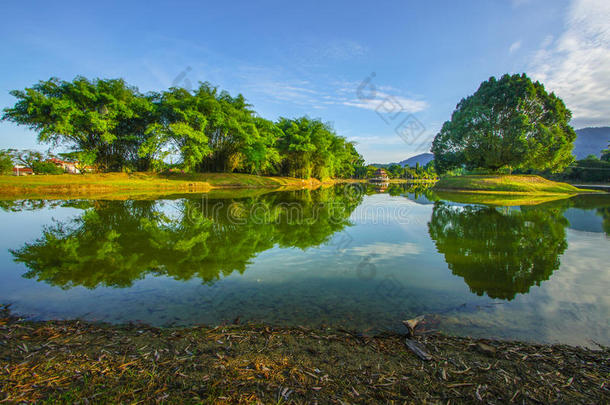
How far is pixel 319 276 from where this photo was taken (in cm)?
514

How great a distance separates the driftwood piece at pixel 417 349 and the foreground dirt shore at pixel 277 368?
6cm

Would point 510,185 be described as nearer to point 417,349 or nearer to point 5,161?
point 417,349

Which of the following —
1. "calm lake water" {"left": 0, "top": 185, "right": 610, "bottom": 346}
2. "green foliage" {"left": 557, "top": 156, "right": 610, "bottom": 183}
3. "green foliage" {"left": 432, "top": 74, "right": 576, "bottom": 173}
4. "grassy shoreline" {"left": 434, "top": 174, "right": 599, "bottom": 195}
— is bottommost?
"calm lake water" {"left": 0, "top": 185, "right": 610, "bottom": 346}

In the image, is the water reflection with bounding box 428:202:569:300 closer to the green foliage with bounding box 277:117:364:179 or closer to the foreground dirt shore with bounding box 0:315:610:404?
the foreground dirt shore with bounding box 0:315:610:404

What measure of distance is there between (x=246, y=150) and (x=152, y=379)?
121 ft

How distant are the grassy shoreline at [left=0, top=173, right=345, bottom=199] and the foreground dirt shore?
75.8 feet

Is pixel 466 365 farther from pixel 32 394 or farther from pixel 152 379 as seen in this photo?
pixel 32 394

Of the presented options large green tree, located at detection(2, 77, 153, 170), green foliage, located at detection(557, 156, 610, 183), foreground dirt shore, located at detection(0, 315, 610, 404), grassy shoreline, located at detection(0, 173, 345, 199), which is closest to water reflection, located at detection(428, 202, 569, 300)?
foreground dirt shore, located at detection(0, 315, 610, 404)

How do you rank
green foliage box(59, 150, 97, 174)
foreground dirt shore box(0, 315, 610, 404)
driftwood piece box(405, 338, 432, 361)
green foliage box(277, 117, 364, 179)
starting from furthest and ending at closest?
green foliage box(277, 117, 364, 179)
green foliage box(59, 150, 97, 174)
driftwood piece box(405, 338, 432, 361)
foreground dirt shore box(0, 315, 610, 404)

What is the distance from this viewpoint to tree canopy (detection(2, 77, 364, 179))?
27.2 metres

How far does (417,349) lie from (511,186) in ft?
109

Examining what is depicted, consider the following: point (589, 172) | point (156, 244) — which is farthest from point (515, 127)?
point (589, 172)

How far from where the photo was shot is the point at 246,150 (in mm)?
37312

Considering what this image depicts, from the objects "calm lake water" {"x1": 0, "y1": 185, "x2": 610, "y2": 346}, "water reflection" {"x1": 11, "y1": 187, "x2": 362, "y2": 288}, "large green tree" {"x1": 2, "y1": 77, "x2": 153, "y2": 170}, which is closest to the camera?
"calm lake water" {"x1": 0, "y1": 185, "x2": 610, "y2": 346}
